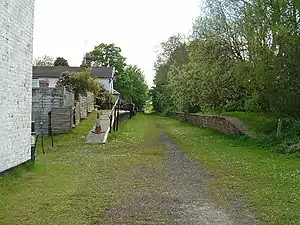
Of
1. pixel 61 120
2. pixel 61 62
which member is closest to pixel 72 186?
pixel 61 120

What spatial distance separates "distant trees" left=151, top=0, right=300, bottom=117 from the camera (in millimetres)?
18703

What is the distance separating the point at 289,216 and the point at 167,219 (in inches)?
76.8

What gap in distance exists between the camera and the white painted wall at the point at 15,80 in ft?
35.0

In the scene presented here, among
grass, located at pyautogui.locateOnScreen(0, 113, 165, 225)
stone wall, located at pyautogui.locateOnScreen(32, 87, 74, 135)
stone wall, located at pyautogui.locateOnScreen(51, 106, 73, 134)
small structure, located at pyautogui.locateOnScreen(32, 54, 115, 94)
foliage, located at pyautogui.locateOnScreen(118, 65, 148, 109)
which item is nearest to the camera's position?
grass, located at pyautogui.locateOnScreen(0, 113, 165, 225)

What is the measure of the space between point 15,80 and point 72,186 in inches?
124

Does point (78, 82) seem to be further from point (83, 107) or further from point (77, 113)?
point (77, 113)

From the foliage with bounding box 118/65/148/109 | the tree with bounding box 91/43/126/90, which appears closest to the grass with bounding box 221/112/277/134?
the foliage with bounding box 118/65/148/109

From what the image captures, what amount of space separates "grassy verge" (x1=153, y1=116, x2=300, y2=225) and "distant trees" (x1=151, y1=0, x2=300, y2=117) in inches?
107

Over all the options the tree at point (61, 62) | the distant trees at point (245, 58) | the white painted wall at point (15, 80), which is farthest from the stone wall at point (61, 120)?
the tree at point (61, 62)

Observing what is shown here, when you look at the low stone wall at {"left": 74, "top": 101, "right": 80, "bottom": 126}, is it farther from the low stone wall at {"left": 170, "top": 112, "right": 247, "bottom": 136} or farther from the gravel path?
the gravel path

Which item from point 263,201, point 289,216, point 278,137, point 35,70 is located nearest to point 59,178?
point 263,201

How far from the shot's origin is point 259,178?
11.5m

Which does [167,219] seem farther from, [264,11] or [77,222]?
[264,11]

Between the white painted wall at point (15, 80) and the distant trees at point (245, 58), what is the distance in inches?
400
